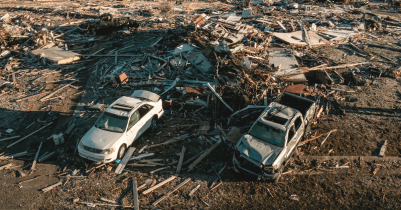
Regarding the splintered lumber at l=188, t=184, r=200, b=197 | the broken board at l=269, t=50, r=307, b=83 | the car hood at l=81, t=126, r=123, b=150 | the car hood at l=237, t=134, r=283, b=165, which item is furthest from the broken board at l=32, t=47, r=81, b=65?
the car hood at l=237, t=134, r=283, b=165

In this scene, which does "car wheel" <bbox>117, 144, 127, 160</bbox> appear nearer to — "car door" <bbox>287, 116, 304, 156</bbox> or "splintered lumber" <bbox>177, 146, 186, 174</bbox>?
"splintered lumber" <bbox>177, 146, 186, 174</bbox>

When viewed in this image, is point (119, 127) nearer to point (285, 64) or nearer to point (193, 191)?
point (193, 191)

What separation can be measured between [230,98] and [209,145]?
3065 mm

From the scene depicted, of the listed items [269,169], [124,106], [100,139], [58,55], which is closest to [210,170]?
[269,169]

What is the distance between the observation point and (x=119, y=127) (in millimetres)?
9617

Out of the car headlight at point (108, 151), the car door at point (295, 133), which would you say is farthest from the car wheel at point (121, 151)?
the car door at point (295, 133)

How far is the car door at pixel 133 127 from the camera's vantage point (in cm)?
975

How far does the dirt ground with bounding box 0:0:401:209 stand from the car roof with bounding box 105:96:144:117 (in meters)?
1.31

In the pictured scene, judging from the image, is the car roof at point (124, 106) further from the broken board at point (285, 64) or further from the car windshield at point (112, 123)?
the broken board at point (285, 64)

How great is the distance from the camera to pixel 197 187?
8.44 m

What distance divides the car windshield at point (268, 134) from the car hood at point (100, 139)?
4.82 meters

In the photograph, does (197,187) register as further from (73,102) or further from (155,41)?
(155,41)

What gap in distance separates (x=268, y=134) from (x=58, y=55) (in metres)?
15.7

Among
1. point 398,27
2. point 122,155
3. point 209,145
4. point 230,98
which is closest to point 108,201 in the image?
point 122,155
